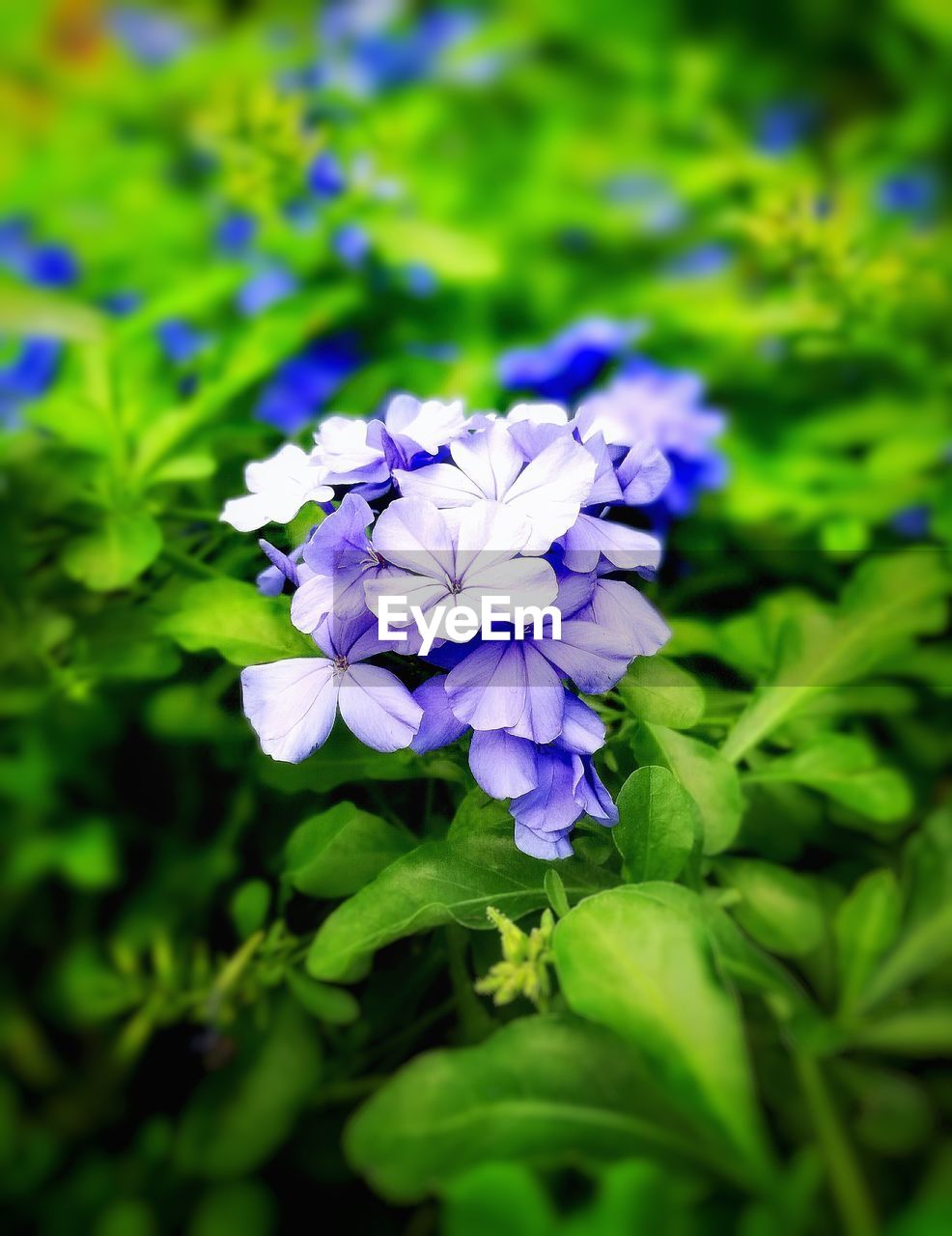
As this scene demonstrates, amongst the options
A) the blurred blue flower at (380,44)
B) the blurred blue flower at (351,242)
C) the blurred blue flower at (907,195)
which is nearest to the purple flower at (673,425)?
the blurred blue flower at (351,242)

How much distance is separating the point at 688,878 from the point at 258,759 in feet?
0.83

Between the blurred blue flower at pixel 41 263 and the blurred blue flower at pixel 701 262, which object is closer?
the blurred blue flower at pixel 41 263

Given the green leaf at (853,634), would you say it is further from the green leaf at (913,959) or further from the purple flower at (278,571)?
the purple flower at (278,571)

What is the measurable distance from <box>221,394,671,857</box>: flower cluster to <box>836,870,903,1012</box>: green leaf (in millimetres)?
141

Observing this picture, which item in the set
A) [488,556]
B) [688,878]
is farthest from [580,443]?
[688,878]

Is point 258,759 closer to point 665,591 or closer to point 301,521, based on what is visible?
point 301,521

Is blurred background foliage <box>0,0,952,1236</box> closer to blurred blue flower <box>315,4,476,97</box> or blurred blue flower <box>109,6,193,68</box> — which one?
blurred blue flower <box>315,4,476,97</box>

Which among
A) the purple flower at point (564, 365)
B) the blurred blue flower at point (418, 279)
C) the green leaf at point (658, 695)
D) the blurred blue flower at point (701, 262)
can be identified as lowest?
the green leaf at point (658, 695)

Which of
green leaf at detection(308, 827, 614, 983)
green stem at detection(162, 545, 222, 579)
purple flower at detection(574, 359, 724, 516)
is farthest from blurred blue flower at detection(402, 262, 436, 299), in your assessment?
green leaf at detection(308, 827, 614, 983)

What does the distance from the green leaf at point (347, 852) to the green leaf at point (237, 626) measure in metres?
0.10

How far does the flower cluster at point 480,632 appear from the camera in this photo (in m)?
0.43

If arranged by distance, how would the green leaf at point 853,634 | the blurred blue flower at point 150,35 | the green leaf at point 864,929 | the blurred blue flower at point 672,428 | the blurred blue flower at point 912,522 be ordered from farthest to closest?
the blurred blue flower at point 150,35, the blurred blue flower at point 912,522, the blurred blue flower at point 672,428, the green leaf at point 853,634, the green leaf at point 864,929

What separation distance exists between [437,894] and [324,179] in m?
0.86

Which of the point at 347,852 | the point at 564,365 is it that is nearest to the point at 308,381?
the point at 564,365
